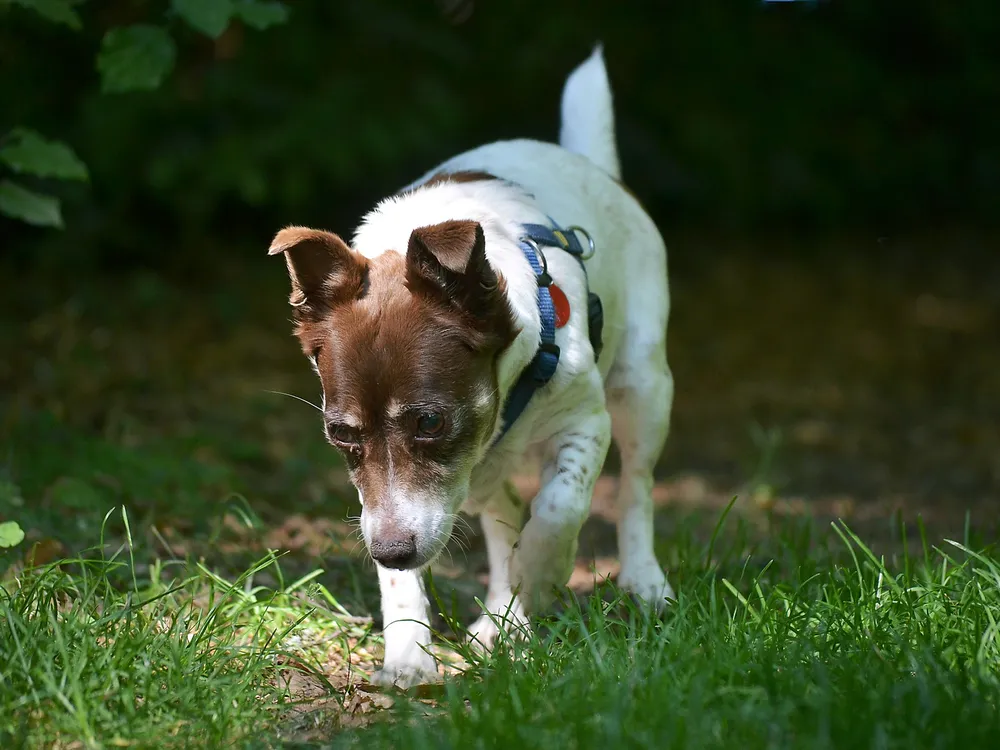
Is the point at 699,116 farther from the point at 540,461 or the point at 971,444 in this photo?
the point at 540,461

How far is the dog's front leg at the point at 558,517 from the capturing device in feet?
10.3

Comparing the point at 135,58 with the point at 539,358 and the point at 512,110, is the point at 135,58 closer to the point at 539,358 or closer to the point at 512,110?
the point at 539,358

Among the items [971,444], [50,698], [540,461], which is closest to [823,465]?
[971,444]

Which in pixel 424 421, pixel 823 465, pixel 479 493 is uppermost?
pixel 424 421

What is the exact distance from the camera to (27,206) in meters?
3.95

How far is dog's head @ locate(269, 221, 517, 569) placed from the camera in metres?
2.86

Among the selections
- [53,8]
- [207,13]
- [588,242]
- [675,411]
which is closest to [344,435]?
[588,242]

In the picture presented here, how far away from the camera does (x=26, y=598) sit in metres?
2.95

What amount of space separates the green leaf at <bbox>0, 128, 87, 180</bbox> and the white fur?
1102 mm

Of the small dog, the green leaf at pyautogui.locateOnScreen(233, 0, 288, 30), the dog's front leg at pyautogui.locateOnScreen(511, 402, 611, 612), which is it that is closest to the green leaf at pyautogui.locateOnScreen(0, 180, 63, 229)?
the green leaf at pyautogui.locateOnScreen(233, 0, 288, 30)

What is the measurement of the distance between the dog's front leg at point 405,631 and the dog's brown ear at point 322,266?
0.74 meters

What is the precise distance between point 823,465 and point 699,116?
3.42 meters

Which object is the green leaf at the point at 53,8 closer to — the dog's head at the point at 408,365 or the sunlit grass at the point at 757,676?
the dog's head at the point at 408,365

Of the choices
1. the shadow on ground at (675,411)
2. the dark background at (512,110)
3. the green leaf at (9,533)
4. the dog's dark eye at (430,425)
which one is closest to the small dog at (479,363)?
the dog's dark eye at (430,425)
